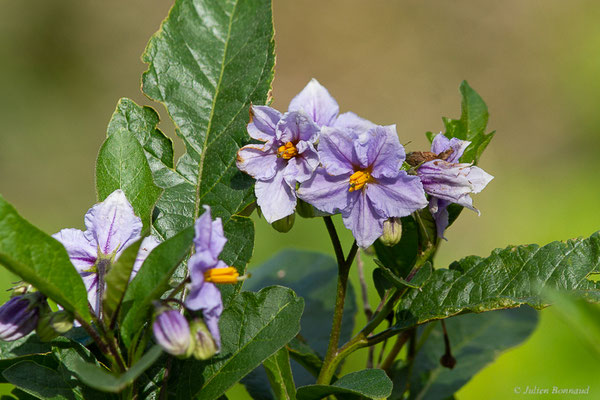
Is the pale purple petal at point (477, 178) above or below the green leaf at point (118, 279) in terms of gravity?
above

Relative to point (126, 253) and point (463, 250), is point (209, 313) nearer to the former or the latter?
point (126, 253)

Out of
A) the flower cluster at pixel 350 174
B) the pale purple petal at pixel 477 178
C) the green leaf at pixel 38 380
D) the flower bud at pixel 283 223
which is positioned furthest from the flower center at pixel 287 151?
the green leaf at pixel 38 380

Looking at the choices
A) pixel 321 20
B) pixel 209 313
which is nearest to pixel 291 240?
pixel 209 313

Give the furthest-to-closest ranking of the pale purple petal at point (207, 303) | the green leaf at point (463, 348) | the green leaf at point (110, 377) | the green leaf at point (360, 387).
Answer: the green leaf at point (463, 348), the green leaf at point (360, 387), the pale purple petal at point (207, 303), the green leaf at point (110, 377)

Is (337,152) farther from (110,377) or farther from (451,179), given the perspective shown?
(110,377)

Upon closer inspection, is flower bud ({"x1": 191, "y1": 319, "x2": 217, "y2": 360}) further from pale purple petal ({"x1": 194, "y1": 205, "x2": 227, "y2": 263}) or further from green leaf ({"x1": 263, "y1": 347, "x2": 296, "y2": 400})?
green leaf ({"x1": 263, "y1": 347, "x2": 296, "y2": 400})

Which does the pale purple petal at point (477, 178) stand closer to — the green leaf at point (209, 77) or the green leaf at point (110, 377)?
the green leaf at point (209, 77)
